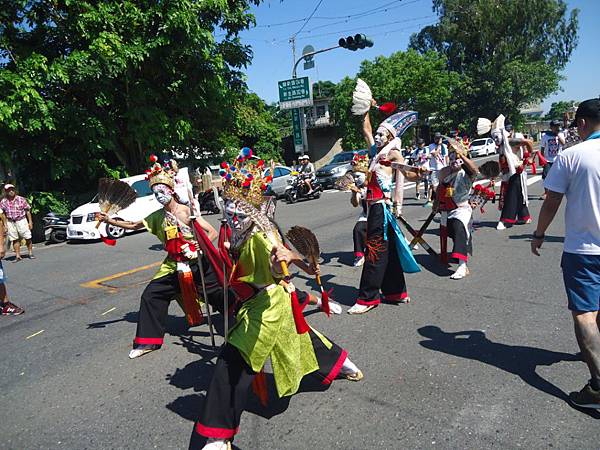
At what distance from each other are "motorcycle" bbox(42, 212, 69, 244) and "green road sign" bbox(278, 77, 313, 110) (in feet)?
48.7

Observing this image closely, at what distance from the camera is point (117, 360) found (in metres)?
4.43

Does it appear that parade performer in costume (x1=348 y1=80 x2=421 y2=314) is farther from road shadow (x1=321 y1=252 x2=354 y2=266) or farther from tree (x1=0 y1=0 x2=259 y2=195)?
tree (x1=0 y1=0 x2=259 y2=195)

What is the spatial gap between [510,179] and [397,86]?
27.5 metres

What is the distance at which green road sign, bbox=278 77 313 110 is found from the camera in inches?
978

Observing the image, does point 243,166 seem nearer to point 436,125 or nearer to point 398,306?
point 398,306

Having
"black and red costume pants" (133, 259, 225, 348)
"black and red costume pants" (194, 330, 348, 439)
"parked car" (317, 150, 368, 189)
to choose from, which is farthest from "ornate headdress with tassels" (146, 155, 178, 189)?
"parked car" (317, 150, 368, 189)

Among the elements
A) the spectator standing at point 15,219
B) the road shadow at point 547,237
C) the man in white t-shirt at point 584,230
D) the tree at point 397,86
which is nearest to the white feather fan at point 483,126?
the road shadow at point 547,237

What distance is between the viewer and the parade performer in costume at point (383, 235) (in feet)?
16.3

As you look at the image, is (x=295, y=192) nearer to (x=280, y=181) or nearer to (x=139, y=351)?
(x=280, y=181)

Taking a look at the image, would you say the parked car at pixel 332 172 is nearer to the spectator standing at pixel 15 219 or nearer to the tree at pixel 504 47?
the spectator standing at pixel 15 219

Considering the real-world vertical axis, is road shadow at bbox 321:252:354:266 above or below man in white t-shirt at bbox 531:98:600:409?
below

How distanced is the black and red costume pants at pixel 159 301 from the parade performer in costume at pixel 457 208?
10.9 feet

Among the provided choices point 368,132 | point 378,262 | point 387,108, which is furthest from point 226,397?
point 387,108

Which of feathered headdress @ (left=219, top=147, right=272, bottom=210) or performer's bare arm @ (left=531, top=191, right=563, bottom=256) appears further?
feathered headdress @ (left=219, top=147, right=272, bottom=210)
